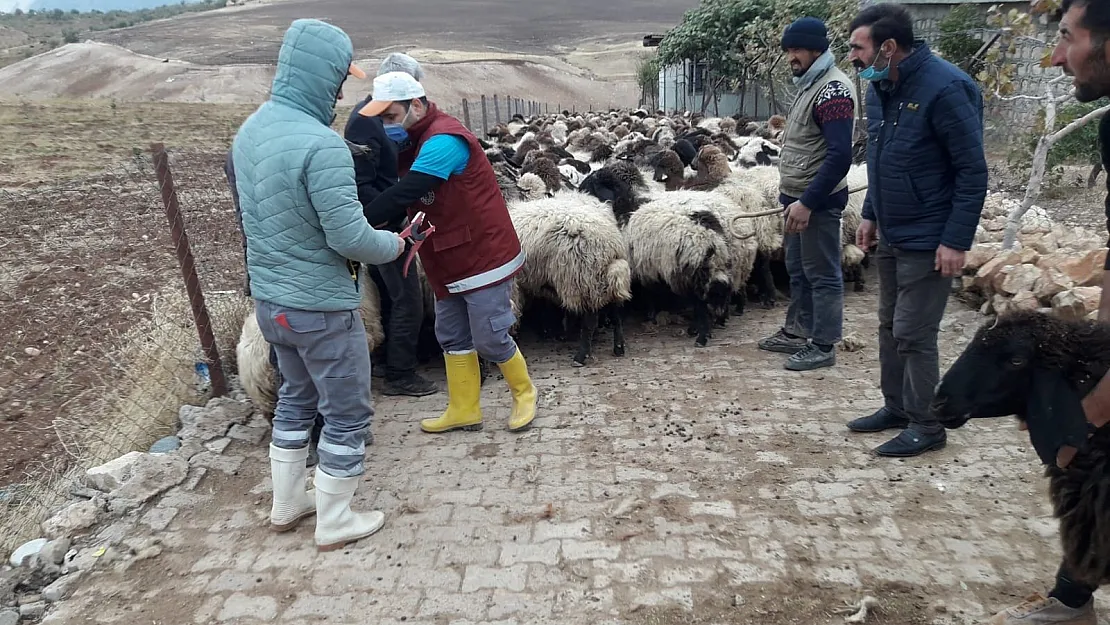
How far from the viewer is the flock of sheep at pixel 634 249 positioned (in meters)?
5.13

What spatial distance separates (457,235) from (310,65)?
1282 mm

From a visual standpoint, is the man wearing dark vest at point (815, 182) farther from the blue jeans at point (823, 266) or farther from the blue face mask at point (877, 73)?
the blue face mask at point (877, 73)

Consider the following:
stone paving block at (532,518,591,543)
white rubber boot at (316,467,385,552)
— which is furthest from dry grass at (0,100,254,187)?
stone paving block at (532,518,591,543)

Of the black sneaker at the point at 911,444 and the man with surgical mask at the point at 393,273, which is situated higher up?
the man with surgical mask at the point at 393,273

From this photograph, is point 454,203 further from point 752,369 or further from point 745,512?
point 752,369

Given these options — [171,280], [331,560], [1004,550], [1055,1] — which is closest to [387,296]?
[331,560]

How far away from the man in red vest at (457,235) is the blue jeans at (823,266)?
205 centimetres

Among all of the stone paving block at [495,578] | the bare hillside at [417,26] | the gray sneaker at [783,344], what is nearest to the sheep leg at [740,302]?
the gray sneaker at [783,344]

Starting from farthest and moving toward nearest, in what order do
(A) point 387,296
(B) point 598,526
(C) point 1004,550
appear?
(A) point 387,296 → (B) point 598,526 → (C) point 1004,550

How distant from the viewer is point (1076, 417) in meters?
2.01

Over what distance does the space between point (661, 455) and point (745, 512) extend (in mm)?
667

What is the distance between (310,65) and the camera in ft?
8.44

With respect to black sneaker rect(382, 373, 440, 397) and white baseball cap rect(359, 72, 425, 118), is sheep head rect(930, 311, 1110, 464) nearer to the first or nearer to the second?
white baseball cap rect(359, 72, 425, 118)

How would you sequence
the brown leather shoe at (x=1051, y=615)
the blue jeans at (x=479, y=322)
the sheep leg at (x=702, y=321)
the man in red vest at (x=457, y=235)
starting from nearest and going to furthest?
1. the brown leather shoe at (x=1051, y=615)
2. the man in red vest at (x=457, y=235)
3. the blue jeans at (x=479, y=322)
4. the sheep leg at (x=702, y=321)
